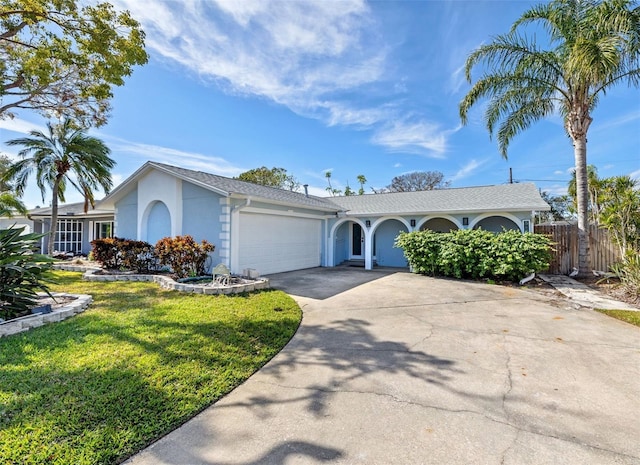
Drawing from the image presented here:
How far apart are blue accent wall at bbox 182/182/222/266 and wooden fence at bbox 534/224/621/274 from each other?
12949 mm

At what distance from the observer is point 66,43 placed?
8.49m

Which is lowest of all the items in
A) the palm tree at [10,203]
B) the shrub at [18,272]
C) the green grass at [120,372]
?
the green grass at [120,372]

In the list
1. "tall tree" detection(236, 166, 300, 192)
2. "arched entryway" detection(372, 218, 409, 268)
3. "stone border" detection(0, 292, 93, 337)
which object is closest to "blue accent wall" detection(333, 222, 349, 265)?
"arched entryway" detection(372, 218, 409, 268)

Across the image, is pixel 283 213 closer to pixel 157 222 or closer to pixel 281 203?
pixel 281 203

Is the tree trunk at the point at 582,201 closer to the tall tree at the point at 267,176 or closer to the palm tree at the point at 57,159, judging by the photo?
the palm tree at the point at 57,159

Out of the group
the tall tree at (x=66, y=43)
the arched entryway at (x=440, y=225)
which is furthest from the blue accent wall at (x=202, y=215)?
the arched entryway at (x=440, y=225)

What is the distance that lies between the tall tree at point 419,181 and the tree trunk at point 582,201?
28323mm

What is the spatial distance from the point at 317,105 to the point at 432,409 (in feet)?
50.7

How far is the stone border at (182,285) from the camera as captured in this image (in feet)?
26.5

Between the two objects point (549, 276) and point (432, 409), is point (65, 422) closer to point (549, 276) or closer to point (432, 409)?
point (432, 409)

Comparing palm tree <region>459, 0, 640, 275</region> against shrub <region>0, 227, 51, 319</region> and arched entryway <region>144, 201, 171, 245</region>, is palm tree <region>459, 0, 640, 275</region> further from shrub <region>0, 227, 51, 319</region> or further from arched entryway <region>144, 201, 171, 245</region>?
shrub <region>0, 227, 51, 319</region>

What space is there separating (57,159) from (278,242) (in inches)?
500

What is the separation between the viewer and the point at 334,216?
51.8 ft

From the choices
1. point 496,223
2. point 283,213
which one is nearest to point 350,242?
point 283,213
